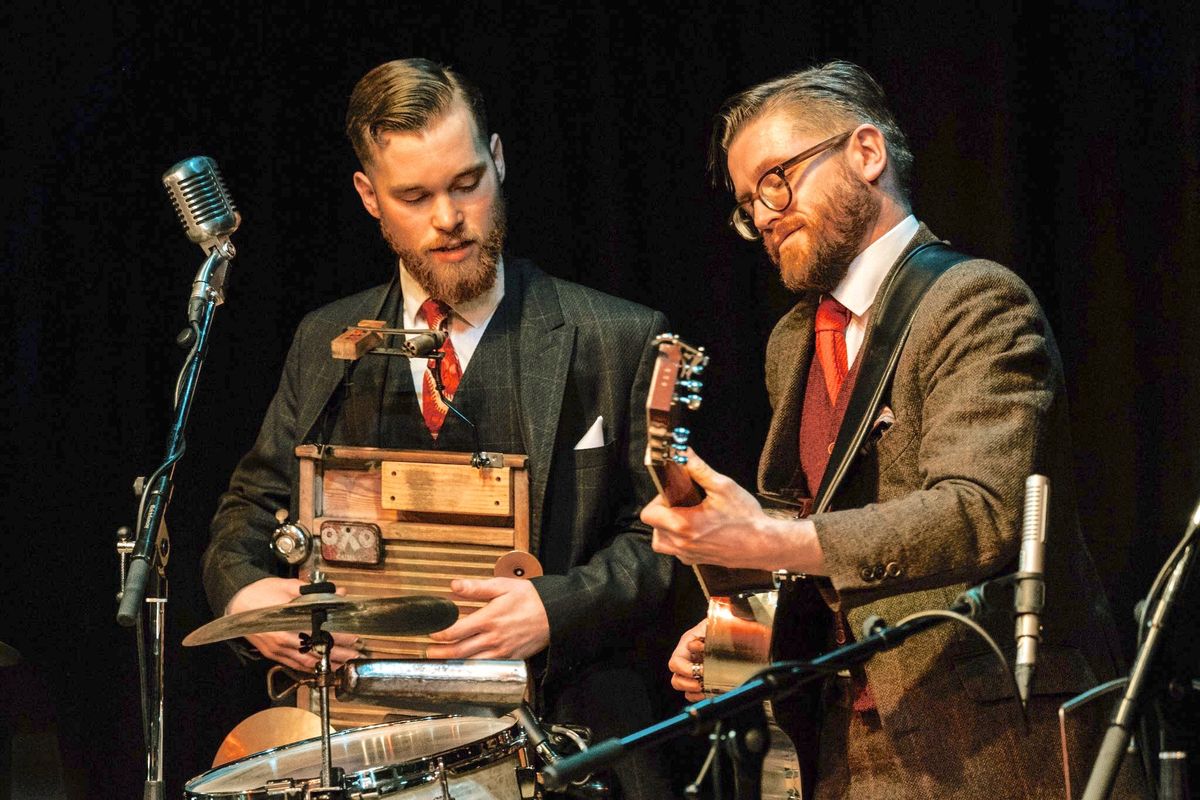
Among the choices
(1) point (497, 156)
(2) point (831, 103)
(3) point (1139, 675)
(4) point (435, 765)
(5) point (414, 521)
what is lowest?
(4) point (435, 765)

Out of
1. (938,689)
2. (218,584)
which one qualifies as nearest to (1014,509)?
(938,689)

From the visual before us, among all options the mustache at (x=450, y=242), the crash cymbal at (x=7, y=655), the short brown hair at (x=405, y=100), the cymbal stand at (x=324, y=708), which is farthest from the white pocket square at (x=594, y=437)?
the crash cymbal at (x=7, y=655)

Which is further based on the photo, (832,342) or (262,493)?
(262,493)

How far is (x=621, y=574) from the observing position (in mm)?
3562

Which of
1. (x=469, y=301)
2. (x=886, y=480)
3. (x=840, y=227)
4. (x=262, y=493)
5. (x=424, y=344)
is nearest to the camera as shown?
(x=886, y=480)

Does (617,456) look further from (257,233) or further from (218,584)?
(257,233)

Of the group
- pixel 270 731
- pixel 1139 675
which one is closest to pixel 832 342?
pixel 1139 675

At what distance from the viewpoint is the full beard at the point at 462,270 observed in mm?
3770

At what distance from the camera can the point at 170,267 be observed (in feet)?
15.1

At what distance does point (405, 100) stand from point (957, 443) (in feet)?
6.16

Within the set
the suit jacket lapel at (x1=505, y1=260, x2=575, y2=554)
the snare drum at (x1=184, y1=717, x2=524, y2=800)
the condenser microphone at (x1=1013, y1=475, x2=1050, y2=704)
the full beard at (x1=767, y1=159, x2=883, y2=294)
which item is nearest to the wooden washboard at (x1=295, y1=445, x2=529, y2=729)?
the suit jacket lapel at (x1=505, y1=260, x2=575, y2=554)

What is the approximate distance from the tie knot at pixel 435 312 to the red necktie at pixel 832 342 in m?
1.14

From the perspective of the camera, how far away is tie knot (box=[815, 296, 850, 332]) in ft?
10.1

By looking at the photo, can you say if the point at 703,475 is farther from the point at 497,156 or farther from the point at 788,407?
the point at 497,156
